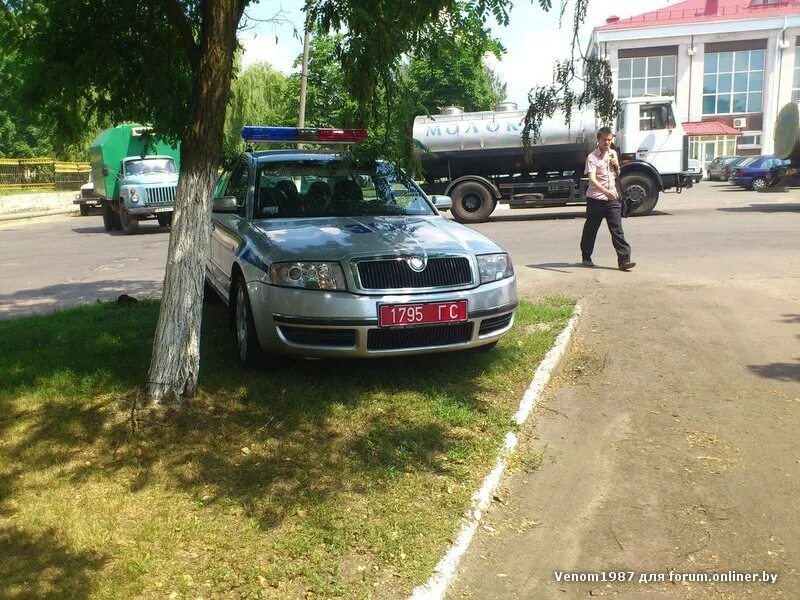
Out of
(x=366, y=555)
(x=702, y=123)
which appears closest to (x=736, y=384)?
(x=366, y=555)

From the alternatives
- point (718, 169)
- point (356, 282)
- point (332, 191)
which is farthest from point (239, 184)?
point (718, 169)

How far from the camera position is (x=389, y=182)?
21.8 ft

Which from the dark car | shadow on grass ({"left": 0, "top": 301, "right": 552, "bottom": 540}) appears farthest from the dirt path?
the dark car

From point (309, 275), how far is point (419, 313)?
747 millimetres

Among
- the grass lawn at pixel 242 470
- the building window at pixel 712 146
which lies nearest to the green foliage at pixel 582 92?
A: the grass lawn at pixel 242 470

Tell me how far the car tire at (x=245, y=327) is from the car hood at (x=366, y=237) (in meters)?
0.45

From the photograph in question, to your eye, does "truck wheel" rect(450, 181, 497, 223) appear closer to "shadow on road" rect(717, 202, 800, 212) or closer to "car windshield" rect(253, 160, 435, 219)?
"shadow on road" rect(717, 202, 800, 212)

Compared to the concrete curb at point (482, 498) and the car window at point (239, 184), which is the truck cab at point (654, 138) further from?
the concrete curb at point (482, 498)

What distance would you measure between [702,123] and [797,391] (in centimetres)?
5609

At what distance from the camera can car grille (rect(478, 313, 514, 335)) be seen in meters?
5.27

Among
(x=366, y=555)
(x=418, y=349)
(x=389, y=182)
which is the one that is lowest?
(x=366, y=555)

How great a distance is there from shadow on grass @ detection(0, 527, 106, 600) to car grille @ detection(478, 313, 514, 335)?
2.89m

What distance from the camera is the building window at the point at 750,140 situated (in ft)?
184

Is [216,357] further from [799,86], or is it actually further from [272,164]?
[799,86]
